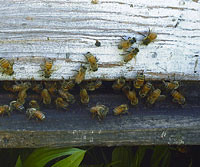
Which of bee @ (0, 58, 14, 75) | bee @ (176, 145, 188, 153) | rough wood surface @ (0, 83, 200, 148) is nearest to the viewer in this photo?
rough wood surface @ (0, 83, 200, 148)

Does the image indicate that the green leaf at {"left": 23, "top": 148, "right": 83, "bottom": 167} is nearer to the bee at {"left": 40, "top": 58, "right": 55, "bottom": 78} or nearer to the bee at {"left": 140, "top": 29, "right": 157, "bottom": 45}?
the bee at {"left": 40, "top": 58, "right": 55, "bottom": 78}

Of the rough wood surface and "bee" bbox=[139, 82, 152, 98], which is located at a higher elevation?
"bee" bbox=[139, 82, 152, 98]

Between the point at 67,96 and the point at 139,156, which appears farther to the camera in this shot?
the point at 139,156

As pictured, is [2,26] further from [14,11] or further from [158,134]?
[158,134]

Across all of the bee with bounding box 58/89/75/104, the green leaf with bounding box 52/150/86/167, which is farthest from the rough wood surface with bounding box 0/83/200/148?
the green leaf with bounding box 52/150/86/167

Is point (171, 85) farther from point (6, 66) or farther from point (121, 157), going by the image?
point (6, 66)

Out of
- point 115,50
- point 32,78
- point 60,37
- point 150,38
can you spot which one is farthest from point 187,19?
point 32,78

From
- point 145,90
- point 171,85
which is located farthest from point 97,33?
point 171,85
